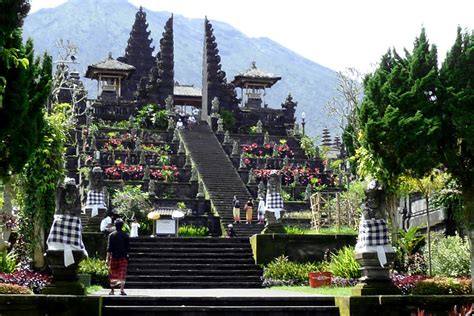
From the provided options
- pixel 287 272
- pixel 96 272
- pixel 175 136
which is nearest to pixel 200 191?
pixel 175 136

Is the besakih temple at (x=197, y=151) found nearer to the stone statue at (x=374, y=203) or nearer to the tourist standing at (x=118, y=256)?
the tourist standing at (x=118, y=256)

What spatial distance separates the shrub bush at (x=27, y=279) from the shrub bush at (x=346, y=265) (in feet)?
24.6

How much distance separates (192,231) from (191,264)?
998 centimetres

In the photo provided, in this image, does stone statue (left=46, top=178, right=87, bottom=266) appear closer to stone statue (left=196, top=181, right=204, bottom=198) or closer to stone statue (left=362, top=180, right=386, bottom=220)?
stone statue (left=362, top=180, right=386, bottom=220)

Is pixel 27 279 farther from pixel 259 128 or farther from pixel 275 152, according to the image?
pixel 259 128

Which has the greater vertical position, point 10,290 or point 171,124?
point 171,124

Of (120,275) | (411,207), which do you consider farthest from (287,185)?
(120,275)

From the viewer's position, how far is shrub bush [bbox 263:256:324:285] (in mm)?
20547

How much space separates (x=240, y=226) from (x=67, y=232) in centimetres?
1724

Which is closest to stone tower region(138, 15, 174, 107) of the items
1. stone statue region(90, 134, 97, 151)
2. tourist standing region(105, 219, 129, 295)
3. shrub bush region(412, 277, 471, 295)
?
stone statue region(90, 134, 97, 151)

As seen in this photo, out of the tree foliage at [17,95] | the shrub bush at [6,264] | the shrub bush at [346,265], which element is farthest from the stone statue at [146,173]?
the shrub bush at [6,264]

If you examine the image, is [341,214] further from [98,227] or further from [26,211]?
[26,211]

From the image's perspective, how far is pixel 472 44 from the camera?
58.3 feet

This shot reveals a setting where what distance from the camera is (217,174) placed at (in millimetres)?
40500
